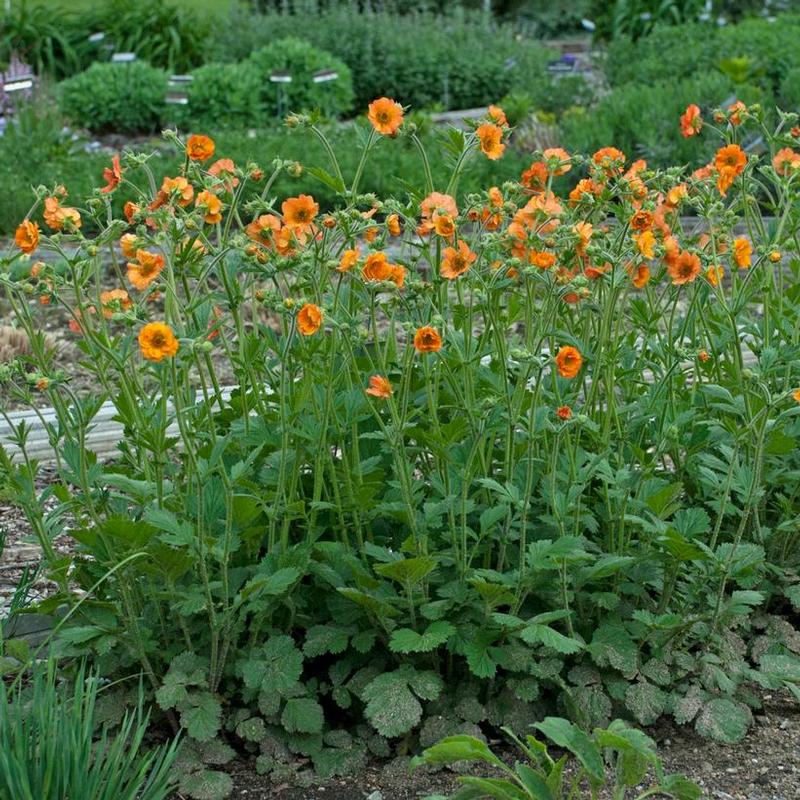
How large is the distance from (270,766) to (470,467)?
0.68 metres

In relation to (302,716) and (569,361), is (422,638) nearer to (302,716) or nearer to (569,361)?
(302,716)

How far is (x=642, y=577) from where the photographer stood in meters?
2.64

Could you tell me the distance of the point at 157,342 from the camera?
206 centimetres

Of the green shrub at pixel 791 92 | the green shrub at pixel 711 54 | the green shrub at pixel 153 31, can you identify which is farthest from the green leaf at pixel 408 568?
the green shrub at pixel 153 31

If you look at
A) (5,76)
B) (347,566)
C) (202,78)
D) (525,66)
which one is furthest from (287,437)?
(525,66)

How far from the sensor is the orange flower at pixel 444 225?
7.74ft

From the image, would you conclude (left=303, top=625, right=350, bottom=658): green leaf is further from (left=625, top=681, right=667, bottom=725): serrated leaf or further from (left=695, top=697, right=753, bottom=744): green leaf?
(left=695, top=697, right=753, bottom=744): green leaf

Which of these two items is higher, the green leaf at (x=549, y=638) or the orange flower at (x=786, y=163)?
the orange flower at (x=786, y=163)

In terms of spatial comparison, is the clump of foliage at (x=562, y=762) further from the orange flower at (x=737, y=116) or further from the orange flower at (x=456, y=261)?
the orange flower at (x=737, y=116)

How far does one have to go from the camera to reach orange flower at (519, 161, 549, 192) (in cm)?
272

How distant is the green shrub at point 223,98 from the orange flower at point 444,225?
723 cm

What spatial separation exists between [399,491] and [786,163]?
1.15m

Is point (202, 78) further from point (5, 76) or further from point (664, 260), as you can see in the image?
point (664, 260)

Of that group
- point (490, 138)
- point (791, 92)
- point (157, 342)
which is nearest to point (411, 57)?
point (791, 92)
